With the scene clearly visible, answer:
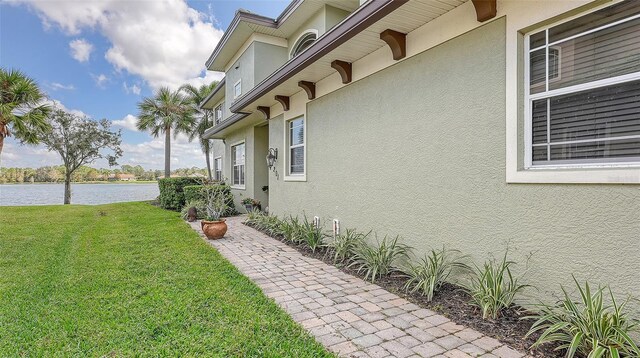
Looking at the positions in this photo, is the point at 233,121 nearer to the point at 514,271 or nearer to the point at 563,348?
the point at 514,271

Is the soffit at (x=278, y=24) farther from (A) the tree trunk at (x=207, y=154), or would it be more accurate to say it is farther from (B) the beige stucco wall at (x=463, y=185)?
(A) the tree trunk at (x=207, y=154)

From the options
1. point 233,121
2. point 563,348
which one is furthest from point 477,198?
point 233,121

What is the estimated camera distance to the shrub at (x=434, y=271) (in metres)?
3.94

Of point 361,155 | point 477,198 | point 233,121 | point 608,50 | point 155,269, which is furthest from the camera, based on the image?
point 233,121

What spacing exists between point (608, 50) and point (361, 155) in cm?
363

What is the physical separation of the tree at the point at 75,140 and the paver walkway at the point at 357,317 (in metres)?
22.6

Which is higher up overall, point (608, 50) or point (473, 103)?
point (608, 50)

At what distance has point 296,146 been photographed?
28.3 ft

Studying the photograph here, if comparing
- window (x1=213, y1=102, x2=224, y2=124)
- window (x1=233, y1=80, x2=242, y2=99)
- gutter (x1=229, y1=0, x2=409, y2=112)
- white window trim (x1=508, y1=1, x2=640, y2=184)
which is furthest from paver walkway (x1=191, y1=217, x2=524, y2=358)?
window (x1=213, y1=102, x2=224, y2=124)

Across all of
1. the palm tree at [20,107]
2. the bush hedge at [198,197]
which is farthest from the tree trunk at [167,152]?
the bush hedge at [198,197]

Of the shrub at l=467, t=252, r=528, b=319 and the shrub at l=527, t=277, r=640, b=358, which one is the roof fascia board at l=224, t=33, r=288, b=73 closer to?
the shrub at l=467, t=252, r=528, b=319

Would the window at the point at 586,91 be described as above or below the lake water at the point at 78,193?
above

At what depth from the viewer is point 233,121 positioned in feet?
38.5

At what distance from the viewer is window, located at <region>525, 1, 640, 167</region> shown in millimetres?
2779
